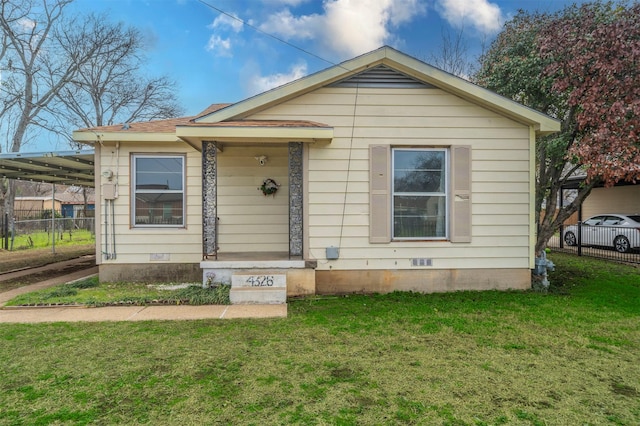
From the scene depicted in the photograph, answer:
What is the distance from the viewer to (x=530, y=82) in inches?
287

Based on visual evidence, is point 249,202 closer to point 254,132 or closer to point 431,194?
point 254,132

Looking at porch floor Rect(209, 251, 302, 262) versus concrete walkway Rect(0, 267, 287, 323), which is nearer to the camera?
concrete walkway Rect(0, 267, 287, 323)

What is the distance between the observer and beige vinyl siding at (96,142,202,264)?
22.3 feet

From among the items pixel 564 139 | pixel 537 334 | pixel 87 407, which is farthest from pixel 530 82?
pixel 87 407

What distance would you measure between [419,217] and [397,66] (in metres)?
2.64

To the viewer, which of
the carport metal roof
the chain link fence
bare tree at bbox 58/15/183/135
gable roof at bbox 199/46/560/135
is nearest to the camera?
gable roof at bbox 199/46/560/135

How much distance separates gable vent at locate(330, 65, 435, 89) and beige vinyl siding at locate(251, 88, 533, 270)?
104 mm

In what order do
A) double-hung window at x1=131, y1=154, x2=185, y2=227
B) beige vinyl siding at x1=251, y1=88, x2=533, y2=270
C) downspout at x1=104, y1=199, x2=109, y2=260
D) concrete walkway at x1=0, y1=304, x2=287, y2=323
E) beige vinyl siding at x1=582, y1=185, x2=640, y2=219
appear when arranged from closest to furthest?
concrete walkway at x1=0, y1=304, x2=287, y2=323 < beige vinyl siding at x1=251, y1=88, x2=533, y2=270 < downspout at x1=104, y1=199, x2=109, y2=260 < double-hung window at x1=131, y1=154, x2=185, y2=227 < beige vinyl siding at x1=582, y1=185, x2=640, y2=219

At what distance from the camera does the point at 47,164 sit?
834cm

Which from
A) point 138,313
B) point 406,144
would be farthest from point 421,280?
point 138,313

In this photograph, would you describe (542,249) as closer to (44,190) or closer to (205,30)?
(205,30)

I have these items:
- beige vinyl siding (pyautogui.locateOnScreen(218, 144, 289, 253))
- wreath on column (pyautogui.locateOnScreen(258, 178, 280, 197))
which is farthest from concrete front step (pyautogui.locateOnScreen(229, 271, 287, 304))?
wreath on column (pyautogui.locateOnScreen(258, 178, 280, 197))

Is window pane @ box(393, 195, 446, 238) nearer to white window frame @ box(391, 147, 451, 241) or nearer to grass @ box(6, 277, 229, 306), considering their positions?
white window frame @ box(391, 147, 451, 241)

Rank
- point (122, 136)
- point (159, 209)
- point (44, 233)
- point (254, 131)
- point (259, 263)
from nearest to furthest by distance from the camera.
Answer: point (254, 131), point (259, 263), point (122, 136), point (159, 209), point (44, 233)
